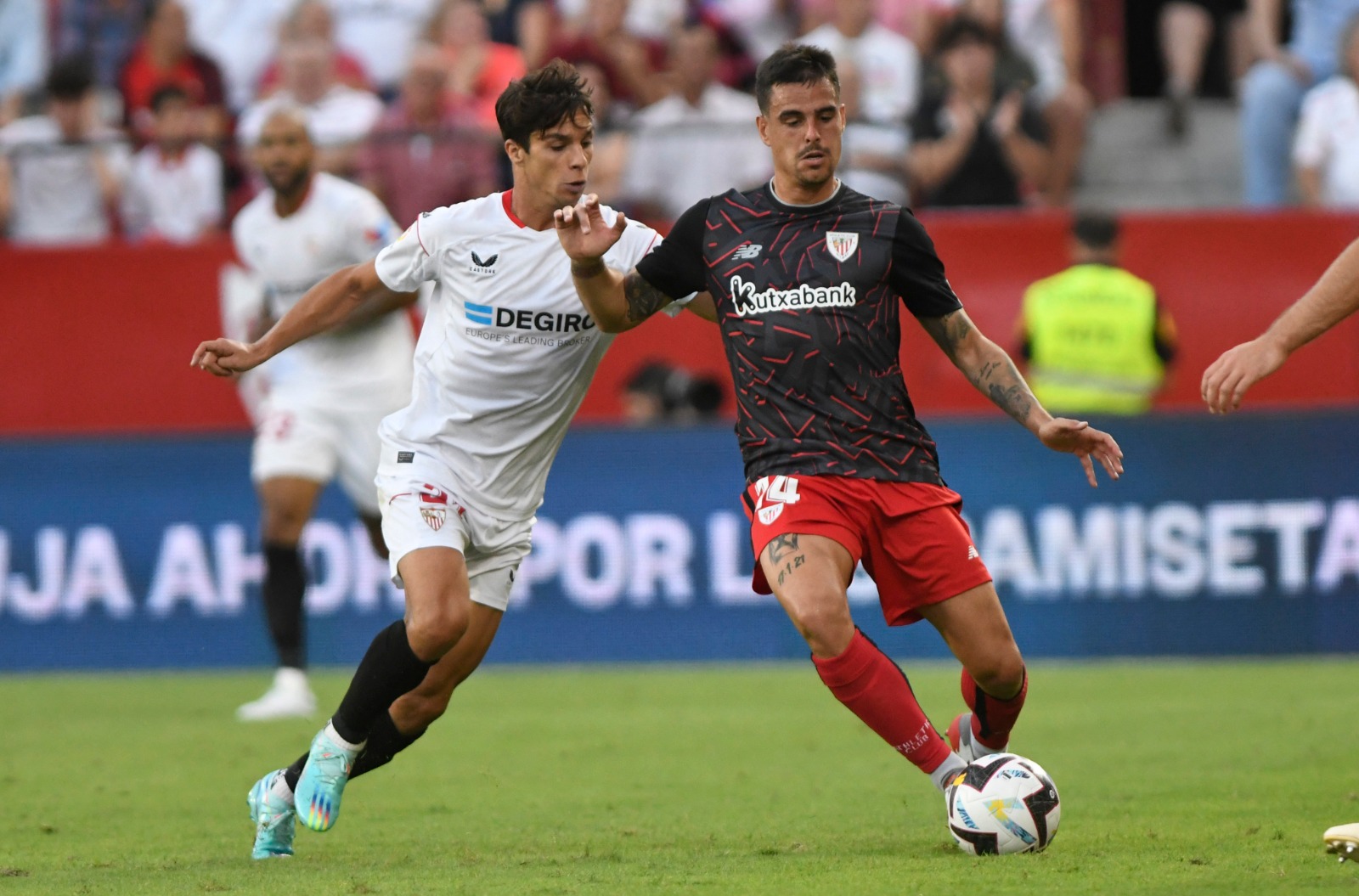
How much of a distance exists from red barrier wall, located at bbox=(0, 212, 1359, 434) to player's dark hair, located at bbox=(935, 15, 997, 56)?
1.26 metres

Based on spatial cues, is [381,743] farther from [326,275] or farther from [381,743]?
[326,275]

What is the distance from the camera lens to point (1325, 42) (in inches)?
576

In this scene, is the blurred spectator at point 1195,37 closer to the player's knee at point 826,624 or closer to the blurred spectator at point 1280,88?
the blurred spectator at point 1280,88

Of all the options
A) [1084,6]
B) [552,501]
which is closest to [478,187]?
[552,501]

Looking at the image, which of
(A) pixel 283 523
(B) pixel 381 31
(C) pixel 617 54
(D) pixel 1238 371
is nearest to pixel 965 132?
(C) pixel 617 54

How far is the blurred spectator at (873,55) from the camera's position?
47.6 feet

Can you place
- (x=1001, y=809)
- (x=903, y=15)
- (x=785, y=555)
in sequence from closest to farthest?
(x=1001, y=809) → (x=785, y=555) → (x=903, y=15)

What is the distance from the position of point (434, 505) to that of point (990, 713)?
193 centimetres

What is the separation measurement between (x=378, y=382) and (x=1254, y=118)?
7348mm

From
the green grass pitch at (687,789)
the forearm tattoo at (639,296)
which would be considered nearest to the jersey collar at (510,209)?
the forearm tattoo at (639,296)

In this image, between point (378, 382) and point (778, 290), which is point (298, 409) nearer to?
Result: point (378, 382)

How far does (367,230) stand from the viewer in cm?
995

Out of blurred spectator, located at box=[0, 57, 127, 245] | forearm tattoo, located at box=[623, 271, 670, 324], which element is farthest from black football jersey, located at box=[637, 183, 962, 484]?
blurred spectator, located at box=[0, 57, 127, 245]

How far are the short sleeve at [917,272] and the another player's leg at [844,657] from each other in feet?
2.80
